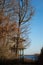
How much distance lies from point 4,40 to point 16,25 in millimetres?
3197

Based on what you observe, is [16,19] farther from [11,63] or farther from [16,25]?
[11,63]

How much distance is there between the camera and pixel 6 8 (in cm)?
3052

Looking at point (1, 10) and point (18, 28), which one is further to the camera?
point (18, 28)

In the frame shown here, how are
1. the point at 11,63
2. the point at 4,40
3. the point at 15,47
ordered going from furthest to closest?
the point at 15,47
the point at 4,40
the point at 11,63

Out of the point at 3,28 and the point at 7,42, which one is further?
the point at 7,42

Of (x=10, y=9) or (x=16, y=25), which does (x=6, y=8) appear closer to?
(x=10, y=9)

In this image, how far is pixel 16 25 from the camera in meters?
32.4

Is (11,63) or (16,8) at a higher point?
(16,8)

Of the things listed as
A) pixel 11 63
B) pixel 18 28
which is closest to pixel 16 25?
pixel 18 28

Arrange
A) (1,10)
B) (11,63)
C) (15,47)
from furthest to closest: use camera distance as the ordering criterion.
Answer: (15,47) < (1,10) < (11,63)

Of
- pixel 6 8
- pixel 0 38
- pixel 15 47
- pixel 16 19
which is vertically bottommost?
pixel 15 47

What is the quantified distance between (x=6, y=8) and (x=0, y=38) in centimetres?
482

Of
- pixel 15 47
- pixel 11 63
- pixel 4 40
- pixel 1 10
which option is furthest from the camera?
pixel 15 47

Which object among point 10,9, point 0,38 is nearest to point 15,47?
point 0,38
